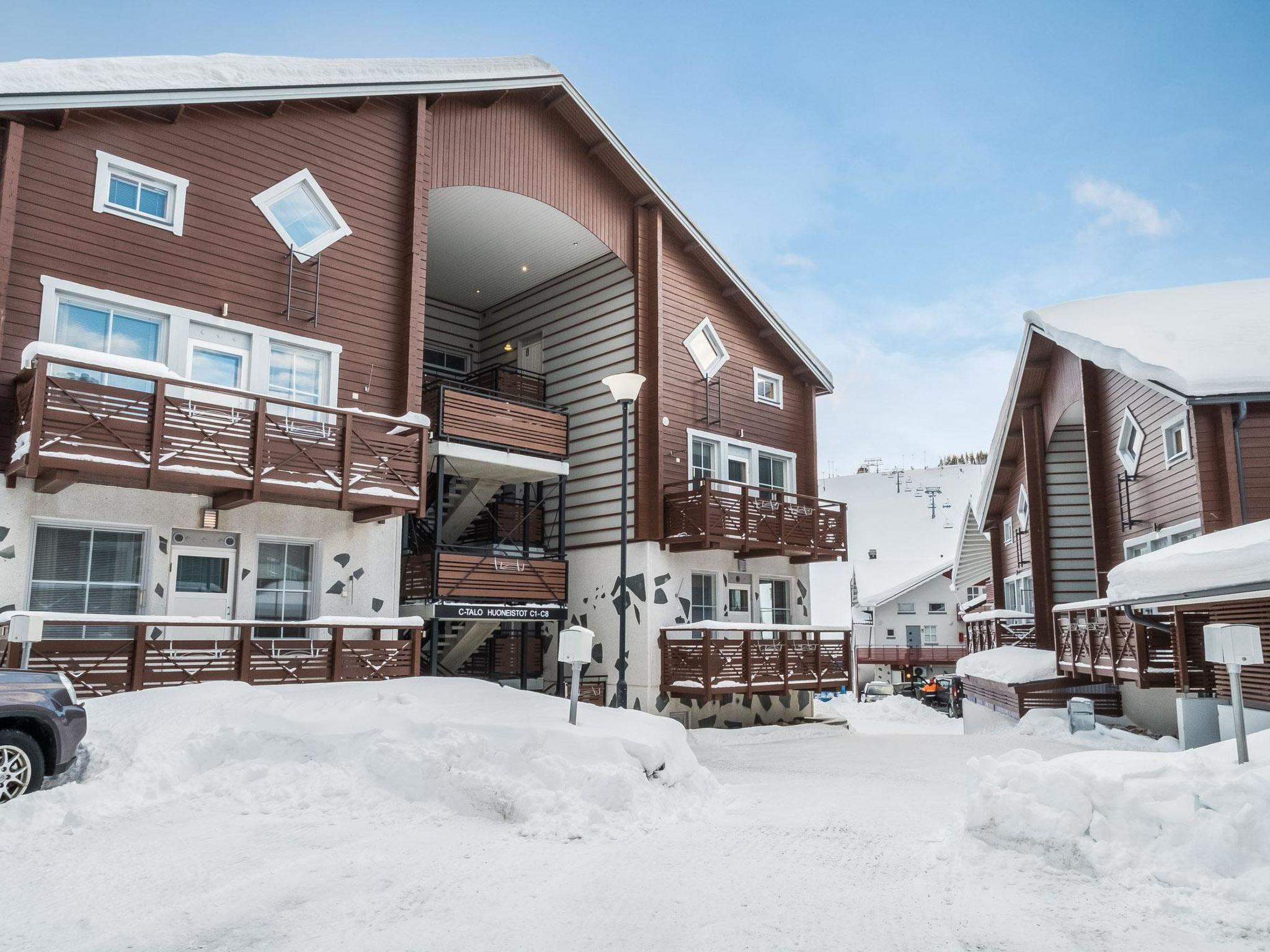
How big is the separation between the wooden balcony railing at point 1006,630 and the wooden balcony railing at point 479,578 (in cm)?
1279

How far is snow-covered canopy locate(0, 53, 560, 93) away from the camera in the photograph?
1410 cm

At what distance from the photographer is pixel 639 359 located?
22.3 meters

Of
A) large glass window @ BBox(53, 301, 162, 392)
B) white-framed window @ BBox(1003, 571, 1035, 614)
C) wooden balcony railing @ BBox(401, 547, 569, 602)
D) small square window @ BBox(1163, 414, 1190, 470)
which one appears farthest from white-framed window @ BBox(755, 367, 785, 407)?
large glass window @ BBox(53, 301, 162, 392)

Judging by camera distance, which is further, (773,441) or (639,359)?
(773,441)

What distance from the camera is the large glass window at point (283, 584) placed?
1576 centimetres

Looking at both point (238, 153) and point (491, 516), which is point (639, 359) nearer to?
point (491, 516)

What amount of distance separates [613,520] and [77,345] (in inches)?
439

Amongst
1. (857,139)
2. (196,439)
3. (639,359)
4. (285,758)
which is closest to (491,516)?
(639,359)

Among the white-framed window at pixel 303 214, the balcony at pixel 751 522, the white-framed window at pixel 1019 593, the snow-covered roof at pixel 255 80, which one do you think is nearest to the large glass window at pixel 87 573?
the white-framed window at pixel 303 214

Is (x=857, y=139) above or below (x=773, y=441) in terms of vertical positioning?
above

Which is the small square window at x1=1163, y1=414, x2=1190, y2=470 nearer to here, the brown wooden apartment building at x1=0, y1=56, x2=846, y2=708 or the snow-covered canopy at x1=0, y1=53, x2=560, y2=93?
the brown wooden apartment building at x1=0, y1=56, x2=846, y2=708

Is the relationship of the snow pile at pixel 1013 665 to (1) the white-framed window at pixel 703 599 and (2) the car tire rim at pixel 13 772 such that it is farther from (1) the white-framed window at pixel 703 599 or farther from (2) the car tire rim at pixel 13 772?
(2) the car tire rim at pixel 13 772

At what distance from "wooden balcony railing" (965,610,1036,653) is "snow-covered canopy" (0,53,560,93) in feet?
58.2

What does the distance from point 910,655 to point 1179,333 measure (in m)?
38.5
